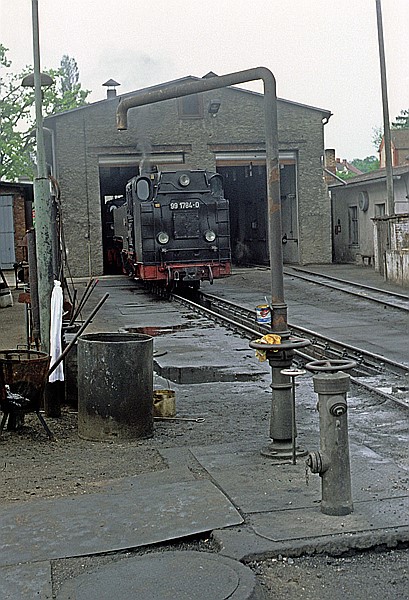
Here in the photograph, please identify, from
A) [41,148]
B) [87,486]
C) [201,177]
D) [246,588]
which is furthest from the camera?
[201,177]

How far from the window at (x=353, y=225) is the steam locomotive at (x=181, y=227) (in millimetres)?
12886

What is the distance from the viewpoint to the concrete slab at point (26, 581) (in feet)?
15.1

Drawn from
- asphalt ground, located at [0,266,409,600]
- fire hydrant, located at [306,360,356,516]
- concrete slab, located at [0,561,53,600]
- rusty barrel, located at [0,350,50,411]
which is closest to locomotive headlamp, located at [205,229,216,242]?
asphalt ground, located at [0,266,409,600]

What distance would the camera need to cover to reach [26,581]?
4793 millimetres

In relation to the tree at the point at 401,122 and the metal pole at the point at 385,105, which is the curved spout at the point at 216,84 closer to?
the metal pole at the point at 385,105

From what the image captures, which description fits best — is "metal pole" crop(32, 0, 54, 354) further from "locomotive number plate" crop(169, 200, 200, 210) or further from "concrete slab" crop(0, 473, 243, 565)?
"locomotive number plate" crop(169, 200, 200, 210)

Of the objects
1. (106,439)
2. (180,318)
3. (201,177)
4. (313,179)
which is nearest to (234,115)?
(313,179)

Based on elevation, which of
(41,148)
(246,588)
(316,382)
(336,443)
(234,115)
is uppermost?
(234,115)

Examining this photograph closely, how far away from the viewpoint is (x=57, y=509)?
5.96m

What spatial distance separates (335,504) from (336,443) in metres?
0.38

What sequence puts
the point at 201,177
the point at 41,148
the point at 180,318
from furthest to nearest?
the point at 201,177 → the point at 180,318 → the point at 41,148

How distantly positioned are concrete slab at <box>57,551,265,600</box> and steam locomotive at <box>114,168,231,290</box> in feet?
62.0

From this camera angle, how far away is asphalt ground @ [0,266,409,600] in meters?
4.78

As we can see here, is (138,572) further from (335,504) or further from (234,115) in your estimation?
(234,115)
